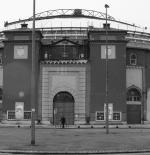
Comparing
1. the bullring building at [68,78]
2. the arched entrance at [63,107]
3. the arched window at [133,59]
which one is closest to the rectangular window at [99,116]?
the bullring building at [68,78]

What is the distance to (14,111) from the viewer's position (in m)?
68.2

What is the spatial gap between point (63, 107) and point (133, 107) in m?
11.5

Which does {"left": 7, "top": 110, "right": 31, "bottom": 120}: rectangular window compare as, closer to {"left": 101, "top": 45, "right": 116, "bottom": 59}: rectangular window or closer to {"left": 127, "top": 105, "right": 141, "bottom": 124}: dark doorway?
{"left": 101, "top": 45, "right": 116, "bottom": 59}: rectangular window

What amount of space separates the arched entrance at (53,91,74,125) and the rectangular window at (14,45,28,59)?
8.09 meters

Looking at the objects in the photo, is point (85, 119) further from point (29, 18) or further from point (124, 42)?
point (29, 18)

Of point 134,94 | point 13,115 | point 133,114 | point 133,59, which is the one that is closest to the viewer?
point 13,115

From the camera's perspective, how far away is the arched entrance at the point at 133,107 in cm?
7131

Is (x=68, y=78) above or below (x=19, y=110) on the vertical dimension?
above

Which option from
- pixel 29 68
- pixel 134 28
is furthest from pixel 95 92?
pixel 134 28

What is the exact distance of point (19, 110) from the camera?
6800cm

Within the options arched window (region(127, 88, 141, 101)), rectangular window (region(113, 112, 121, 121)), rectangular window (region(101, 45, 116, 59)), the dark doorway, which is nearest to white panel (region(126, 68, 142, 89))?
arched window (region(127, 88, 141, 101))

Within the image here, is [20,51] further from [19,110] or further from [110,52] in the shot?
[110,52]

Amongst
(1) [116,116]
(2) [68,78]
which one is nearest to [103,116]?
(1) [116,116]

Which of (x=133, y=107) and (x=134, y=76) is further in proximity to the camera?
(x=134, y=76)
